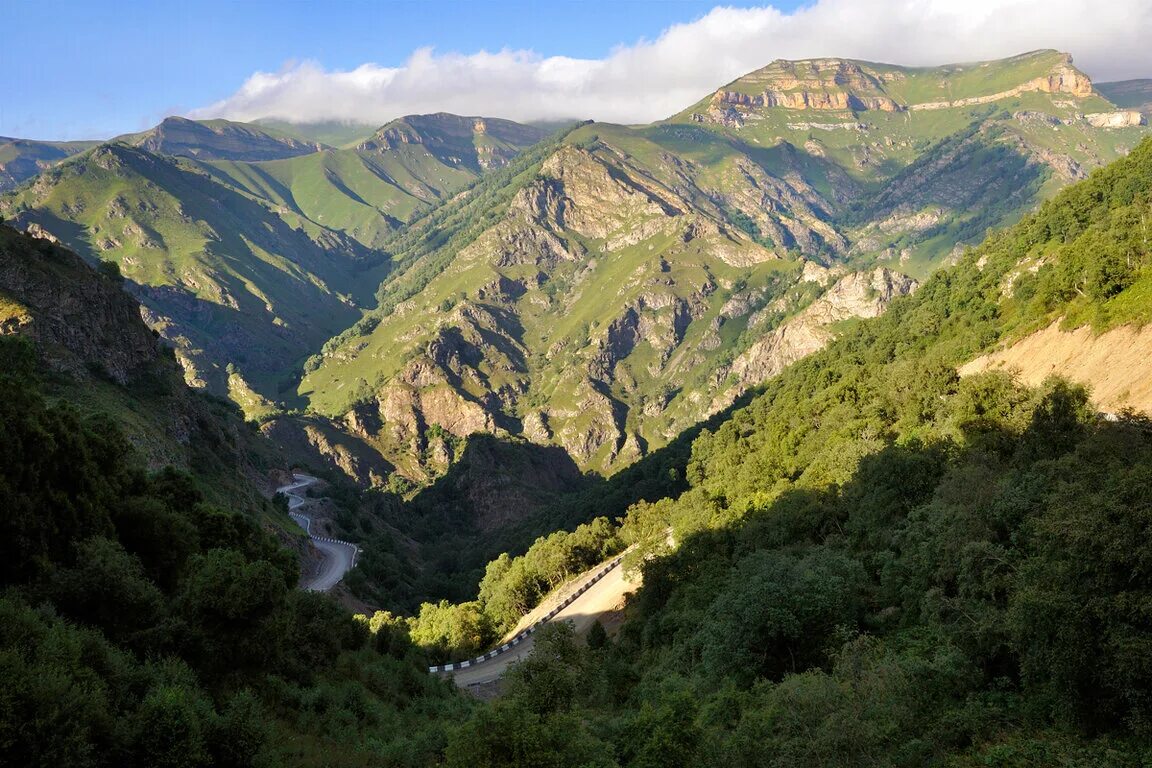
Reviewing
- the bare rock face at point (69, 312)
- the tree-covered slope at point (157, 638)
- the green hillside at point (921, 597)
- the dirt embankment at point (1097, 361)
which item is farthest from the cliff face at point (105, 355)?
the dirt embankment at point (1097, 361)

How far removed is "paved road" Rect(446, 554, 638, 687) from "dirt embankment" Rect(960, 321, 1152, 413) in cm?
4544

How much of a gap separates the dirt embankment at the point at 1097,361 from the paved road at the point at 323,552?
8518 centimetres

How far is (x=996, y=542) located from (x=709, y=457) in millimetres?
92010

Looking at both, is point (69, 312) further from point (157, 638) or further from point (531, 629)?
point (157, 638)

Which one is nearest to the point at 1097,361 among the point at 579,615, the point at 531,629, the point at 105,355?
the point at 579,615

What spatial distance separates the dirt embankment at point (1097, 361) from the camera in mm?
48625

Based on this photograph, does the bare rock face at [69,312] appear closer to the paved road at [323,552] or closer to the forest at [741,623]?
the forest at [741,623]

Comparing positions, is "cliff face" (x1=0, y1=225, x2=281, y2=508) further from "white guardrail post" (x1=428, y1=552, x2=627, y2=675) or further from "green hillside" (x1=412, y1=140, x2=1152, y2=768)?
"green hillside" (x1=412, y1=140, x2=1152, y2=768)

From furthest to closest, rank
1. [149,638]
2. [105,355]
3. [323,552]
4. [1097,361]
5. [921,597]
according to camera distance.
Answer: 1. [323,552]
2. [105,355]
3. [1097,361]
4. [921,597]
5. [149,638]

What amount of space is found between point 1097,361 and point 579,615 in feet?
189

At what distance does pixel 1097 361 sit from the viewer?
5503 centimetres

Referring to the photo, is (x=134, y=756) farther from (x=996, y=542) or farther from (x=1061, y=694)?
(x=996, y=542)

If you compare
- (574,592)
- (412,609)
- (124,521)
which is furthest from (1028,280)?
(412,609)

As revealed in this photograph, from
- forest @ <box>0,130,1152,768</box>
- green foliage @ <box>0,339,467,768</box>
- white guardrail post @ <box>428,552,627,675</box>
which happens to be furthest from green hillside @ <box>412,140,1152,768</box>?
white guardrail post @ <box>428,552,627,675</box>
